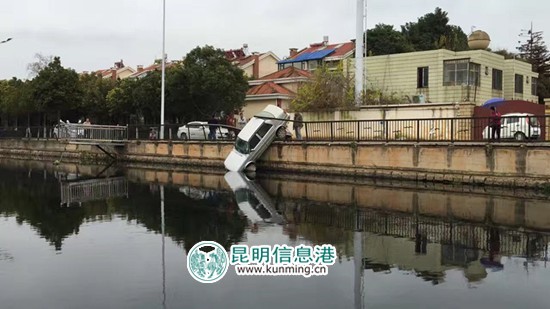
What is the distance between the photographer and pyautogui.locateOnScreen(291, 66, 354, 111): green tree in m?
31.1

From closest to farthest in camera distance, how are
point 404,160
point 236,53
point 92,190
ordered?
point 404,160
point 92,190
point 236,53

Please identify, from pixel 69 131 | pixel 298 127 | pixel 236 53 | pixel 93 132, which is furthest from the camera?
pixel 236 53

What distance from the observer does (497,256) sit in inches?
415

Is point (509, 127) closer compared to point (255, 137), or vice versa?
point (509, 127)

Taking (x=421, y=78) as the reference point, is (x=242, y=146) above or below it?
below

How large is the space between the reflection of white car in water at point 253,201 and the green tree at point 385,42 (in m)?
34.7

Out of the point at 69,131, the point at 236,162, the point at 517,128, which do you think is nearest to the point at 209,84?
the point at 69,131

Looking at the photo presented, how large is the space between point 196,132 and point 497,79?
19.7 meters

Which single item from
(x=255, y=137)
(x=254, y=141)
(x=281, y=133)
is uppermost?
(x=281, y=133)

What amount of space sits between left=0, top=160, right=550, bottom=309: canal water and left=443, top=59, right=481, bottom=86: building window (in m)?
13.4

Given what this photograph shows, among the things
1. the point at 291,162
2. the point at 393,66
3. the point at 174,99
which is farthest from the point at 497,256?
the point at 174,99

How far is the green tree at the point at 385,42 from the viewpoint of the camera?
57.1 metres

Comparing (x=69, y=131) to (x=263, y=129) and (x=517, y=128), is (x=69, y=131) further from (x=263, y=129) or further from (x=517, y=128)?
(x=517, y=128)

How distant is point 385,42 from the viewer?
57.2m
